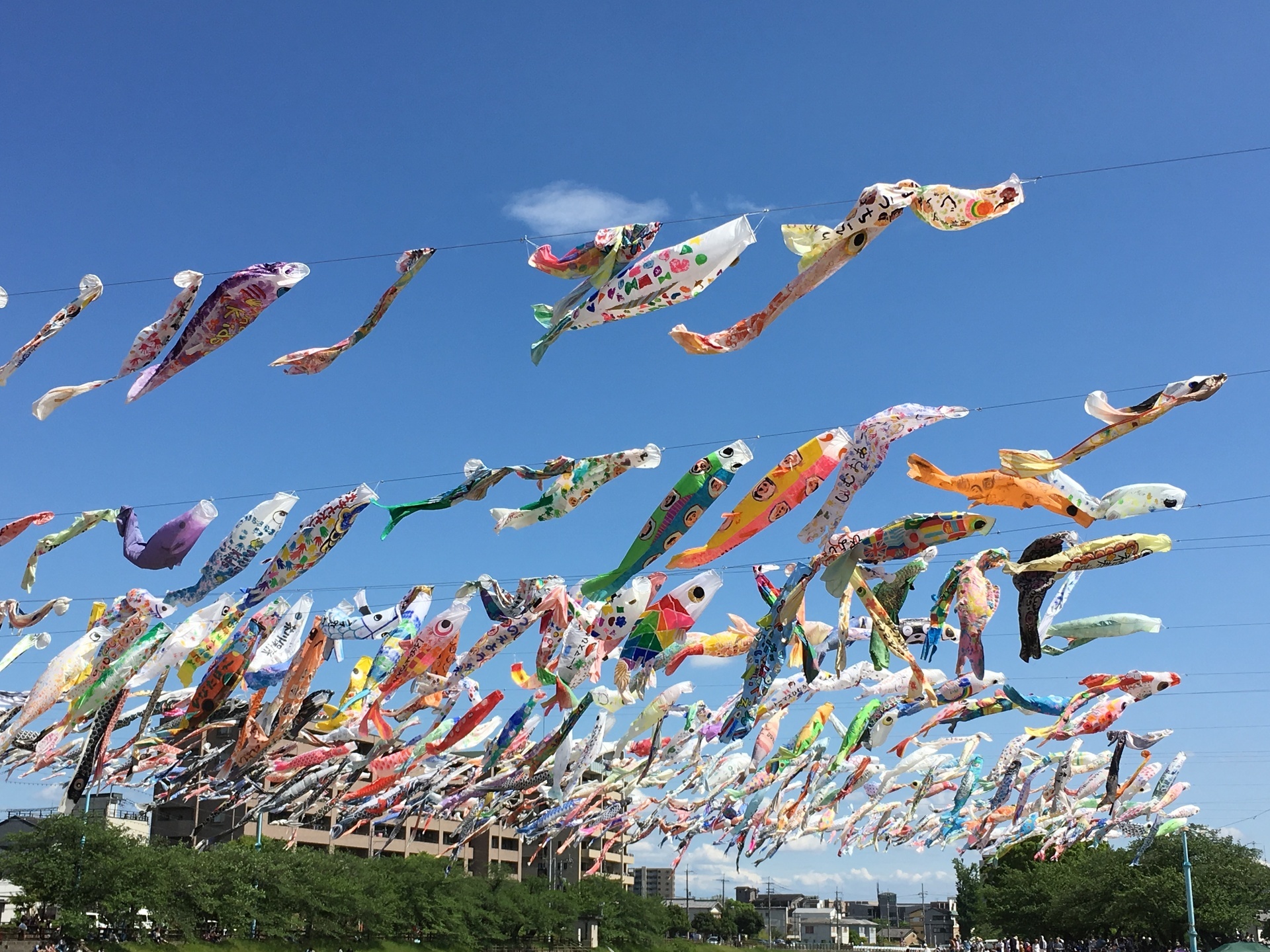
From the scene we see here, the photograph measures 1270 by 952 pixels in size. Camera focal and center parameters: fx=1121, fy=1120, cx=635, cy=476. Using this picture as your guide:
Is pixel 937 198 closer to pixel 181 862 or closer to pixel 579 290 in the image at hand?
pixel 579 290

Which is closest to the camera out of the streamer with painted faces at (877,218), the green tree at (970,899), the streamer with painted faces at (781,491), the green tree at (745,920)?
the streamer with painted faces at (877,218)

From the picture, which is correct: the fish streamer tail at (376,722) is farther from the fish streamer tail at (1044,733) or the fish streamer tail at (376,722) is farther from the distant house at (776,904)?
the distant house at (776,904)

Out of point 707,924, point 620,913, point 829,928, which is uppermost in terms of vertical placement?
point 620,913

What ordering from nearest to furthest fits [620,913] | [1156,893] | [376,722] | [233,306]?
[233,306]
[376,722]
[1156,893]
[620,913]

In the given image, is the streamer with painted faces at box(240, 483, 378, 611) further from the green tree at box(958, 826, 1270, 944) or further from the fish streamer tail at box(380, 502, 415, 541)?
the green tree at box(958, 826, 1270, 944)

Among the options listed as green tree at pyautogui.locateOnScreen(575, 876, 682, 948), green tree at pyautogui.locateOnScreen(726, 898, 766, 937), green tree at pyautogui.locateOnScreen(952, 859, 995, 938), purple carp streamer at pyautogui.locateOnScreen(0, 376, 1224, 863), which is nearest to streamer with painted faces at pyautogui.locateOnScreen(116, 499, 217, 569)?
purple carp streamer at pyautogui.locateOnScreen(0, 376, 1224, 863)

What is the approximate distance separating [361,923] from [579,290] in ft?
102

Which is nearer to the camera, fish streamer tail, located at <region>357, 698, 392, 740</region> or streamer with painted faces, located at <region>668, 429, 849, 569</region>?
streamer with painted faces, located at <region>668, 429, 849, 569</region>

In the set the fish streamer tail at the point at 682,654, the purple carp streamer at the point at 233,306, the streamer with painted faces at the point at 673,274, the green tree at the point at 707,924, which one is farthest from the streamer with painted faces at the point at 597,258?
the green tree at the point at 707,924

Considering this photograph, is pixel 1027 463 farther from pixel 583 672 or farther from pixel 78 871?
pixel 78 871

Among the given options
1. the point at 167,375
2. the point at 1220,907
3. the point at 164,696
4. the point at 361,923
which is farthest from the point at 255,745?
the point at 1220,907

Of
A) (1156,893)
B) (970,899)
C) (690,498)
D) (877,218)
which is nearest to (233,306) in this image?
(690,498)

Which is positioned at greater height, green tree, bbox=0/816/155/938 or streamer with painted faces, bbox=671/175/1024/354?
streamer with painted faces, bbox=671/175/1024/354

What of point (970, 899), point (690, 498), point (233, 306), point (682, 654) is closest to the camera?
point (233, 306)
